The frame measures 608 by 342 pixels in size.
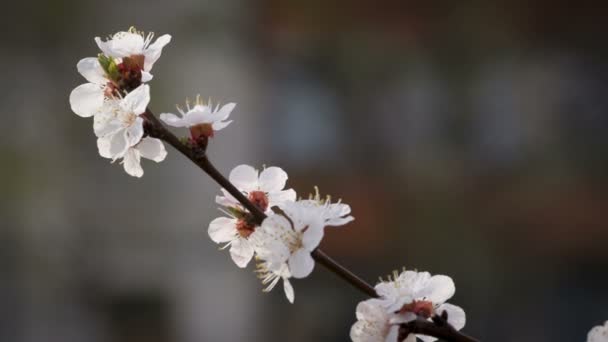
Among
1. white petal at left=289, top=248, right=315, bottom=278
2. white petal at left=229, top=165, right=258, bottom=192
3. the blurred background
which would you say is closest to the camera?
white petal at left=289, top=248, right=315, bottom=278

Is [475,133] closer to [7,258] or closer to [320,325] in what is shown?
[320,325]

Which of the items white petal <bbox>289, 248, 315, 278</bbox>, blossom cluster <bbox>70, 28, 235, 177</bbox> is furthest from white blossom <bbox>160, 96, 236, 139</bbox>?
white petal <bbox>289, 248, 315, 278</bbox>

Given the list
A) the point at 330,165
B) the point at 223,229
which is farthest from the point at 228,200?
the point at 330,165

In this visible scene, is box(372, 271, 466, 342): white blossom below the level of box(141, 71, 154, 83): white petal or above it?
below

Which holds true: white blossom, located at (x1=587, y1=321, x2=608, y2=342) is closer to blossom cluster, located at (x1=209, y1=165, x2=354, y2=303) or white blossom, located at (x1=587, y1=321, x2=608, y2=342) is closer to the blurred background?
blossom cluster, located at (x1=209, y1=165, x2=354, y2=303)

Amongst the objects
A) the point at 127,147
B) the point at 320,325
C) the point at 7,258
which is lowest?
the point at 127,147

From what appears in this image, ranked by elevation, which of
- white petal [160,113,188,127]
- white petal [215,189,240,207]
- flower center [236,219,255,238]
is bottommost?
flower center [236,219,255,238]

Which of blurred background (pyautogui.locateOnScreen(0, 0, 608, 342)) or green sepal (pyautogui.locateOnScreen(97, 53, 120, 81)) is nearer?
green sepal (pyautogui.locateOnScreen(97, 53, 120, 81))

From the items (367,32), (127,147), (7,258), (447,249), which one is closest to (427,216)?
(447,249)
